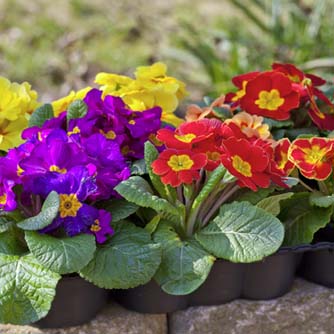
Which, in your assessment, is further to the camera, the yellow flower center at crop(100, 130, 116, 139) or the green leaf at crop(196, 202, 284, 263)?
the yellow flower center at crop(100, 130, 116, 139)

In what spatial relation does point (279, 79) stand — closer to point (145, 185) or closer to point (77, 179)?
point (145, 185)

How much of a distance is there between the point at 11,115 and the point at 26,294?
0.49 m

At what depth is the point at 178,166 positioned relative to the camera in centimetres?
148

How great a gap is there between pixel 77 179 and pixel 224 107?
0.52 meters

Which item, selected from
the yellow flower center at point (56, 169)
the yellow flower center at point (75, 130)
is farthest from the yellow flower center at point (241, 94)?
the yellow flower center at point (56, 169)

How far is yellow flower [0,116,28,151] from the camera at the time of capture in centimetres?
168

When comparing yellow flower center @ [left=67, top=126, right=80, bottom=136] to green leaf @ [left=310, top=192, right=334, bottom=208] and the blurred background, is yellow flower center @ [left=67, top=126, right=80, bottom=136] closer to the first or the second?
green leaf @ [left=310, top=192, right=334, bottom=208]

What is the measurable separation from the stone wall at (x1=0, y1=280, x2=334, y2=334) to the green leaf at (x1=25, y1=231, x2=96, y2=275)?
21cm

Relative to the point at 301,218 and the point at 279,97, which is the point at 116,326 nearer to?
the point at 301,218

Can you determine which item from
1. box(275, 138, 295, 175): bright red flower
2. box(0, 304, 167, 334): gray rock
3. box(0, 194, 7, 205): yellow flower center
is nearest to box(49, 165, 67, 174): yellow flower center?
box(0, 194, 7, 205): yellow flower center

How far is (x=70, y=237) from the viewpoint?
4.59 ft

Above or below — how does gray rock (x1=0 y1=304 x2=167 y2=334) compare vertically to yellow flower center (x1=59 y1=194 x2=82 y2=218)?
below

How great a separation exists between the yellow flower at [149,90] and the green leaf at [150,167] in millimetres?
263

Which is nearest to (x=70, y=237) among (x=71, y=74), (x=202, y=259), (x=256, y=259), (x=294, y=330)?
(x=202, y=259)
